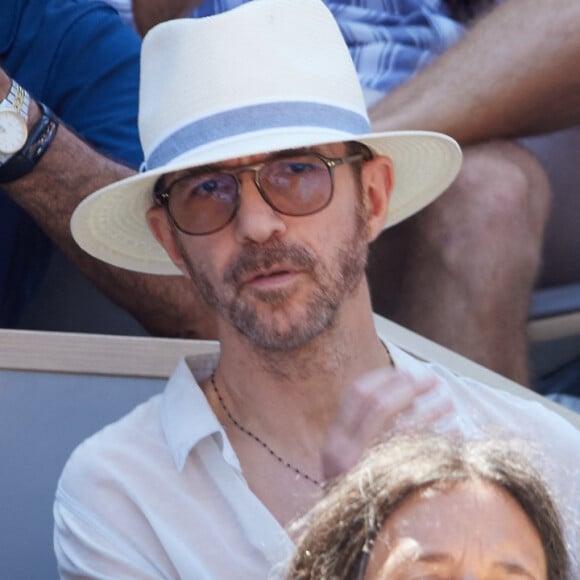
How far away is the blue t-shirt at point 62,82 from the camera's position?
3.00 metres

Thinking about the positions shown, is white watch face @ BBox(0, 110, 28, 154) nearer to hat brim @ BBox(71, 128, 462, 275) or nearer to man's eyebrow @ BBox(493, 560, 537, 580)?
hat brim @ BBox(71, 128, 462, 275)

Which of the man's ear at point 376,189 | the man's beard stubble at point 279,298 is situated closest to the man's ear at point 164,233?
the man's beard stubble at point 279,298

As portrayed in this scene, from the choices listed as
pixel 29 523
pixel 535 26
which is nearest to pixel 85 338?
pixel 29 523

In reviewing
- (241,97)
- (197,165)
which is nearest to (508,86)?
(241,97)

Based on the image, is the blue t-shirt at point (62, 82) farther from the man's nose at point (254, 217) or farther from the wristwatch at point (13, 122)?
the man's nose at point (254, 217)

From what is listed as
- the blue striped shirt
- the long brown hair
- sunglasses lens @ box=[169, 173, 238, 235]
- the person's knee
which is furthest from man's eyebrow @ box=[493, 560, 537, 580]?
the long brown hair

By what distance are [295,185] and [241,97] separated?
0.17 m

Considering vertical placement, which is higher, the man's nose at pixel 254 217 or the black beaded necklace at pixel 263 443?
the man's nose at pixel 254 217

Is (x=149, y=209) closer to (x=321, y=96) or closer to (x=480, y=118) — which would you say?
(x=321, y=96)

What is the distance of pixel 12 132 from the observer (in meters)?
2.73

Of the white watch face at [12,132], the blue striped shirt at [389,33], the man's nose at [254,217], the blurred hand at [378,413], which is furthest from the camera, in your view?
the blue striped shirt at [389,33]

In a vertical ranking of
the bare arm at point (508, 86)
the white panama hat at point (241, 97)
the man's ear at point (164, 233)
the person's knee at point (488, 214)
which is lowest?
the person's knee at point (488, 214)

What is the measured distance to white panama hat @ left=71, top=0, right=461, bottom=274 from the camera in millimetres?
2254

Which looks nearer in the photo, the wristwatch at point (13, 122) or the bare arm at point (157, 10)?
the wristwatch at point (13, 122)
